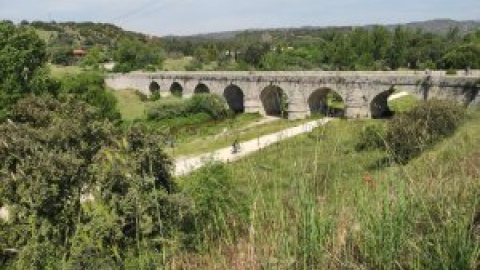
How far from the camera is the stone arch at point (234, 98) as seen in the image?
60094mm

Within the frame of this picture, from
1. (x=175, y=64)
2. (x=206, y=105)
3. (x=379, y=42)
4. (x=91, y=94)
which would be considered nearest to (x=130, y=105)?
(x=206, y=105)

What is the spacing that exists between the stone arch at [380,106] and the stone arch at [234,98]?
58.2 ft

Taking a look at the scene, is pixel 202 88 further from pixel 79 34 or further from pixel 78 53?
pixel 79 34

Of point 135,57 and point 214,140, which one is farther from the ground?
point 135,57

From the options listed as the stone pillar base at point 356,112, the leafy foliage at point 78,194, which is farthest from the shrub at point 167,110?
the leafy foliage at point 78,194

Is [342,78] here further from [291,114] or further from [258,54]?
[258,54]

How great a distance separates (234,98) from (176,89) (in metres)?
12.6

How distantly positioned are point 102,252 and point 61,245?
3.96ft

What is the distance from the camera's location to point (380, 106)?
45.1m

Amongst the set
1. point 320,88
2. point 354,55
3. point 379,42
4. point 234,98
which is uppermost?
point 379,42

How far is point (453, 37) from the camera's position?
99250mm

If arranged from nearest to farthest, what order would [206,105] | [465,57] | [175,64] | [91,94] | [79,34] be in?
1. [91,94]
2. [206,105]
3. [465,57]
4. [175,64]
5. [79,34]

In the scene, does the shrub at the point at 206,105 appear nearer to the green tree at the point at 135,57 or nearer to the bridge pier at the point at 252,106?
the bridge pier at the point at 252,106

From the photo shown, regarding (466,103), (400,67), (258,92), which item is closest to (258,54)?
(400,67)
